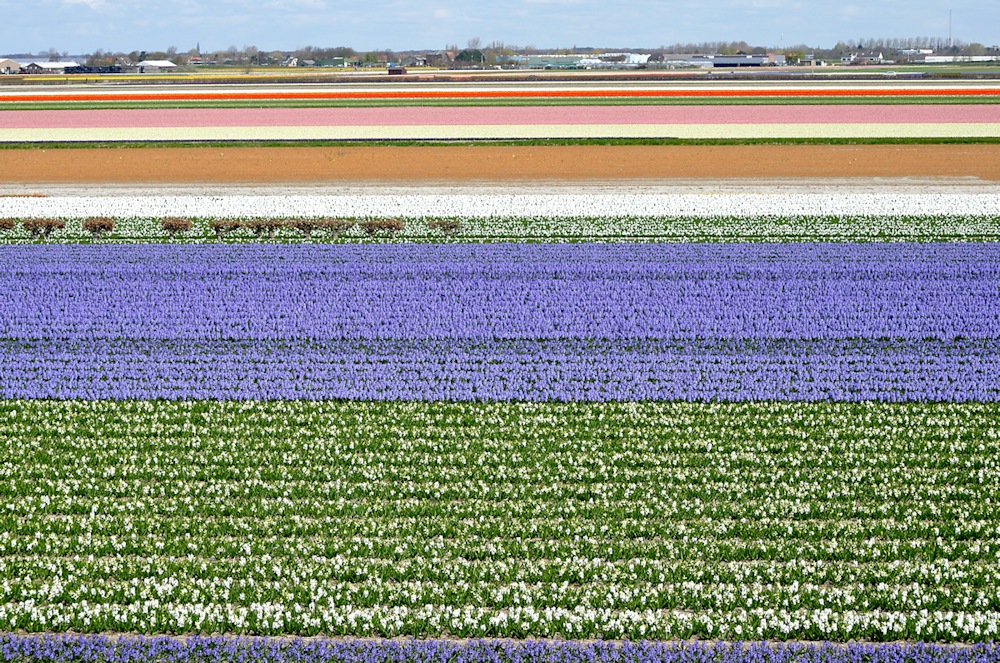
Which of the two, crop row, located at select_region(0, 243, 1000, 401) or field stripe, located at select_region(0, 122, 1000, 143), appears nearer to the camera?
crop row, located at select_region(0, 243, 1000, 401)

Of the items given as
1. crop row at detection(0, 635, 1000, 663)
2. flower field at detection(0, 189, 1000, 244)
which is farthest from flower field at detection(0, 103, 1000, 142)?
crop row at detection(0, 635, 1000, 663)

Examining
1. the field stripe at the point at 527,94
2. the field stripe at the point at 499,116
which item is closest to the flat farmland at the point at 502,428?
the field stripe at the point at 499,116

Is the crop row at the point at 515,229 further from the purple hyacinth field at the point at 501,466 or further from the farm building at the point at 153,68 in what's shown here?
the farm building at the point at 153,68

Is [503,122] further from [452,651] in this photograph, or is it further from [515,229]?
[452,651]

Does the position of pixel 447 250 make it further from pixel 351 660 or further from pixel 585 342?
pixel 351 660

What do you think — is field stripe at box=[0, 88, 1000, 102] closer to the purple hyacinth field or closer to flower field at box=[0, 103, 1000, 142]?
flower field at box=[0, 103, 1000, 142]

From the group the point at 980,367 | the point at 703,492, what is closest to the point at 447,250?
the point at 980,367
